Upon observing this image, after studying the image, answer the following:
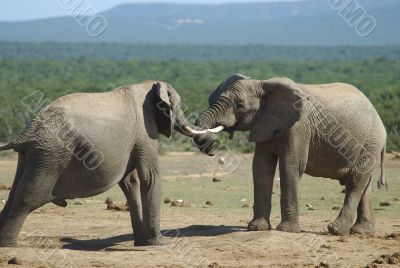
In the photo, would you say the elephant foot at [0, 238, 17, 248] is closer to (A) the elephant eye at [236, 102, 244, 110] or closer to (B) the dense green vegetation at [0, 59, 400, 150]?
(A) the elephant eye at [236, 102, 244, 110]

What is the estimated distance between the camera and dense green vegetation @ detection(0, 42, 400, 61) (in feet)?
520

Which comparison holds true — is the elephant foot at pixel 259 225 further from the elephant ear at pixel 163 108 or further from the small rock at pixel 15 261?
the small rock at pixel 15 261

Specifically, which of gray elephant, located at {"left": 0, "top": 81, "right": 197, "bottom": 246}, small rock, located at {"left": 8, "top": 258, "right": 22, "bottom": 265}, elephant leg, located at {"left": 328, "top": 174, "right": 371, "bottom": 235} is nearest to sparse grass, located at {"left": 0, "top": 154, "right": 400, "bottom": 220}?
elephant leg, located at {"left": 328, "top": 174, "right": 371, "bottom": 235}

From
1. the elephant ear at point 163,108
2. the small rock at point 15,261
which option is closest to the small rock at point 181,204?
the elephant ear at point 163,108

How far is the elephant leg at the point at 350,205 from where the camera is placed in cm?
1355

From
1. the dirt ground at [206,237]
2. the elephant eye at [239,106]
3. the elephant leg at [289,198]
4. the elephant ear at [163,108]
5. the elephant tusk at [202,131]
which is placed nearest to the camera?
the dirt ground at [206,237]

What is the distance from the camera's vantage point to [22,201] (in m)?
11.7

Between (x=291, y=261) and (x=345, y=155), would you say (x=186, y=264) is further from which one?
(x=345, y=155)

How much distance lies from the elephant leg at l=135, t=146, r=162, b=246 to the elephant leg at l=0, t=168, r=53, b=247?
1166 mm

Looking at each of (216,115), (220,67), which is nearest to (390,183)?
(216,115)

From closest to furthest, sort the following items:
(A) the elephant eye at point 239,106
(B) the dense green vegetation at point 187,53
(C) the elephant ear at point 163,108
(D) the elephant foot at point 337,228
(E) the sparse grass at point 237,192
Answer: (C) the elephant ear at point 163,108 → (A) the elephant eye at point 239,106 → (D) the elephant foot at point 337,228 → (E) the sparse grass at point 237,192 → (B) the dense green vegetation at point 187,53

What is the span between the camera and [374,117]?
1413 cm

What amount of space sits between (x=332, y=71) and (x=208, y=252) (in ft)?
275

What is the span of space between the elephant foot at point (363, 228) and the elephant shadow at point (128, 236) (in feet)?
4.67
